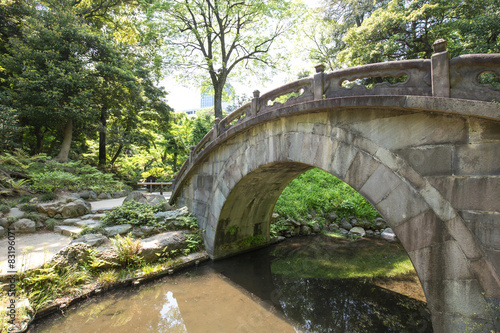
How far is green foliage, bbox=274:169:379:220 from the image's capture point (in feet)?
34.3

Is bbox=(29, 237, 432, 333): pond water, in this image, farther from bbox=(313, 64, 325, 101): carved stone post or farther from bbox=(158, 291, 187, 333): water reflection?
bbox=(313, 64, 325, 101): carved stone post

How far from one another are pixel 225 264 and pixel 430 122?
598 cm

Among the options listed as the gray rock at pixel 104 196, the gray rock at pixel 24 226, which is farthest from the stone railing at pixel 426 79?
the gray rock at pixel 104 196

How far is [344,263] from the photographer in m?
6.93

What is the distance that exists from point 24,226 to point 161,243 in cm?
417

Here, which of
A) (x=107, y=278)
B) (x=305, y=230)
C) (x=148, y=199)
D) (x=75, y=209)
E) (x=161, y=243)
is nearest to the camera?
(x=107, y=278)

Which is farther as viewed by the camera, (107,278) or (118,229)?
(118,229)

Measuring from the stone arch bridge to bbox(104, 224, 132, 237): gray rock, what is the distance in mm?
5478

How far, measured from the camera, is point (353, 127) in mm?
3691

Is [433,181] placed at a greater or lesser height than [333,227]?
greater

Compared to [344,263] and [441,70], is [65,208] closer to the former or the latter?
[344,263]

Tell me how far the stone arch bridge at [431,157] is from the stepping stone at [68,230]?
6.54 m

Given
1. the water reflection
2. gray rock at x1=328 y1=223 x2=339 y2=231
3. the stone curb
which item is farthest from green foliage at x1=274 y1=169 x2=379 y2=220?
the water reflection

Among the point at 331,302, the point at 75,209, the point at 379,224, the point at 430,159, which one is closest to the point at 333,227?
the point at 379,224
